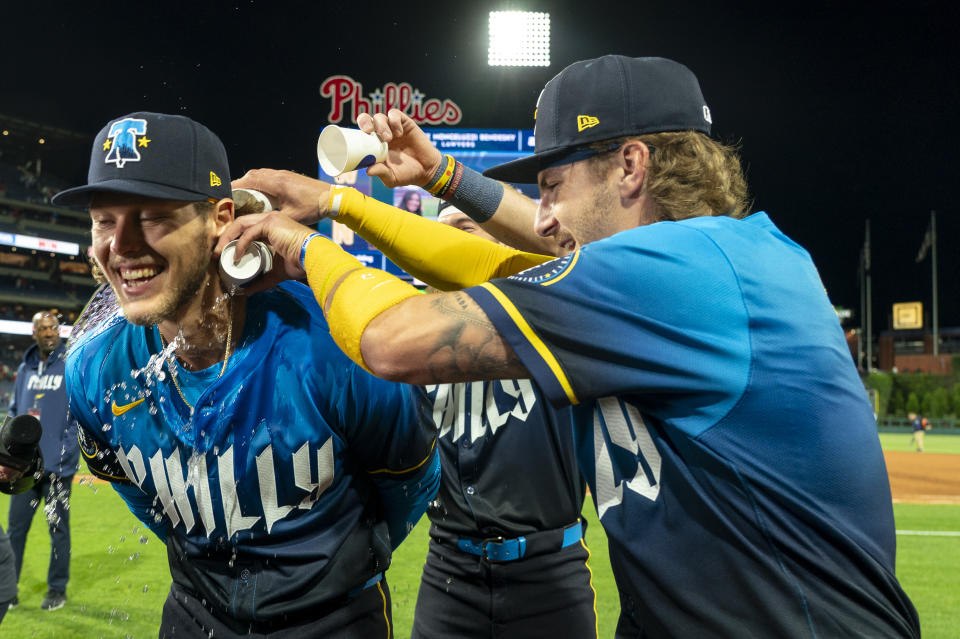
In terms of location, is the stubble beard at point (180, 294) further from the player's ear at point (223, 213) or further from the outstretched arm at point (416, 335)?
the outstretched arm at point (416, 335)

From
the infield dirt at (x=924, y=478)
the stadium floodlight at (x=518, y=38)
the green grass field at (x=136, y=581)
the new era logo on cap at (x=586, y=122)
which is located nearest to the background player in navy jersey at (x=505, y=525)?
the new era logo on cap at (x=586, y=122)

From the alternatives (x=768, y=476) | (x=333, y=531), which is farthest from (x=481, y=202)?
(x=768, y=476)

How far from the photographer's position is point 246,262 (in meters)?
1.95

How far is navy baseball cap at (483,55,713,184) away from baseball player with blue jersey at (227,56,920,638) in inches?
15.6

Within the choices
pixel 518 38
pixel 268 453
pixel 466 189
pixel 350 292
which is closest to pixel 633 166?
pixel 350 292

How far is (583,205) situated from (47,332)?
7.37 meters

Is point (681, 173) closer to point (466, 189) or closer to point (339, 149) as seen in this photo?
point (339, 149)

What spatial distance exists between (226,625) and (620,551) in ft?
4.07

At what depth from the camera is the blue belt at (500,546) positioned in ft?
9.84

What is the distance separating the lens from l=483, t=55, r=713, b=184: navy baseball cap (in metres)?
1.86

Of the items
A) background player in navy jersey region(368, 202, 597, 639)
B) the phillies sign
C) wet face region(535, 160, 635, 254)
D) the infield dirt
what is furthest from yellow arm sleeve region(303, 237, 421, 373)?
the phillies sign

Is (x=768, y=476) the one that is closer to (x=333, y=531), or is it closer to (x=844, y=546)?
(x=844, y=546)

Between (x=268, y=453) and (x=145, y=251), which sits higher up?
(x=145, y=251)

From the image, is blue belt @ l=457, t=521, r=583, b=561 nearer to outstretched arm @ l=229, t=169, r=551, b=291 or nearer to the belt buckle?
the belt buckle
